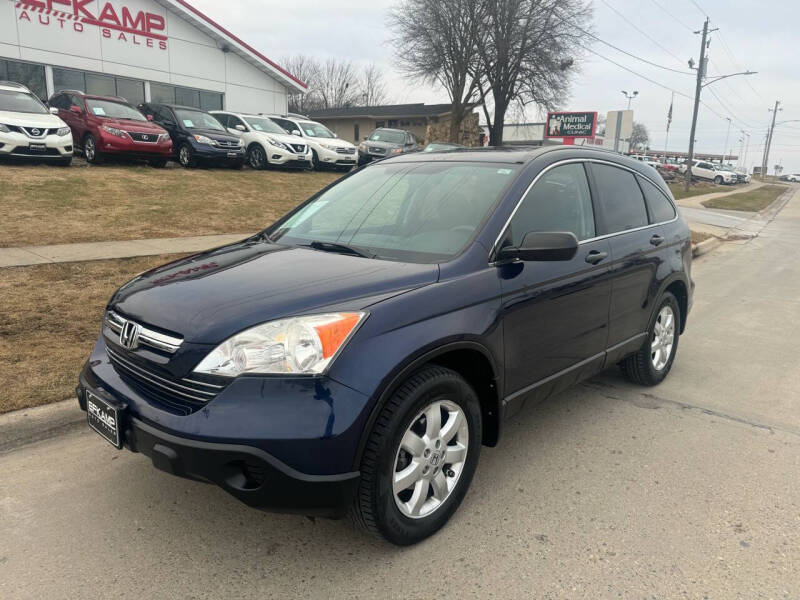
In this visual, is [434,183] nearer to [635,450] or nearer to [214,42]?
[635,450]

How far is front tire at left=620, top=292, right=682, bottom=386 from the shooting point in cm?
451

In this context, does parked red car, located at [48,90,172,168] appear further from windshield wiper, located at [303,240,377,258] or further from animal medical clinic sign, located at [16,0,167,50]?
windshield wiper, located at [303,240,377,258]

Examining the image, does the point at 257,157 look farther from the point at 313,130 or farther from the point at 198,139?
the point at 313,130

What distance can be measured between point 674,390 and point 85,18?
2306 centimetres

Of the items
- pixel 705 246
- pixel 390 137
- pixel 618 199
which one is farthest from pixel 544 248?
pixel 390 137

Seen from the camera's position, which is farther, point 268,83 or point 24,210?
point 268,83

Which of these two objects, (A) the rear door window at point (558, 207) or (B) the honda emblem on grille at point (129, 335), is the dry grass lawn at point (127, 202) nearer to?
(B) the honda emblem on grille at point (129, 335)

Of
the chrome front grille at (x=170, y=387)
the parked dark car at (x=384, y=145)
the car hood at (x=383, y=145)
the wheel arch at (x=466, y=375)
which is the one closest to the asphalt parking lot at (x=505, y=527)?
the wheel arch at (x=466, y=375)

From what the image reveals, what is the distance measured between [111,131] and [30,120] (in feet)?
5.54

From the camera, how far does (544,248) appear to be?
2939 mm

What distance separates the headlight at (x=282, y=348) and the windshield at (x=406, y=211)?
2.51 ft

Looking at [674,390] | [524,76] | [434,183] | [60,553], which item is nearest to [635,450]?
[674,390]

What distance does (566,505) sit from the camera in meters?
3.04

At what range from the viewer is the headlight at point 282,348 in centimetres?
230
